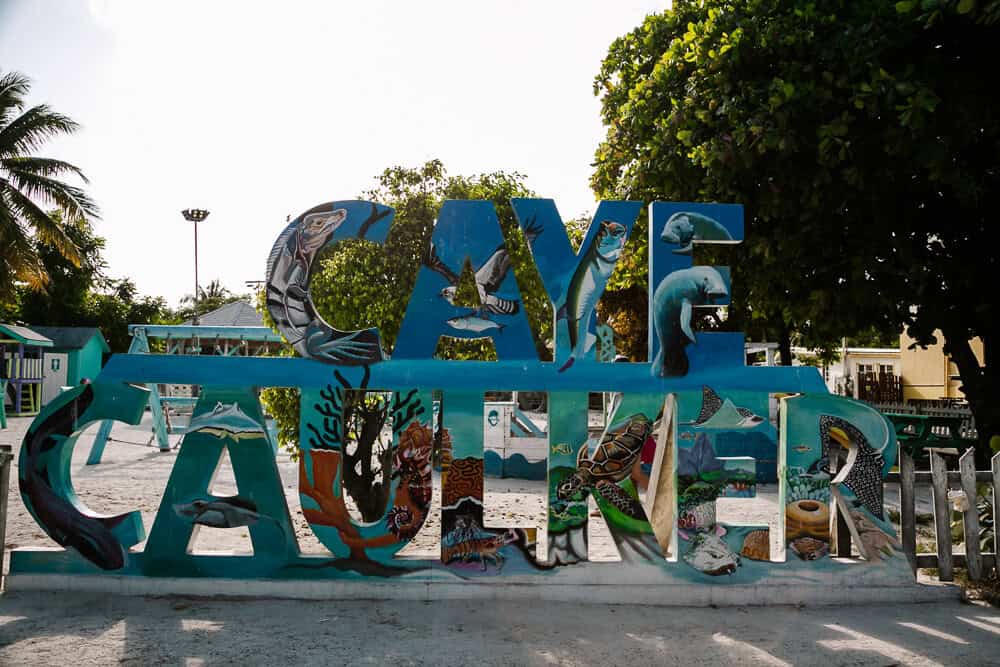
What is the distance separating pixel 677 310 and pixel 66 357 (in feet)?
117

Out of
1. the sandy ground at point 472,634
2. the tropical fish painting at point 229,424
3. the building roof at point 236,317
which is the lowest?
the sandy ground at point 472,634

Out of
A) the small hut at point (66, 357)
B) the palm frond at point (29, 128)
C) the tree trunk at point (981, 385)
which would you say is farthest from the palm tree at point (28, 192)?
the tree trunk at point (981, 385)

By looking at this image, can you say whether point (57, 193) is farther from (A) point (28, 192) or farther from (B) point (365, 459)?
(B) point (365, 459)

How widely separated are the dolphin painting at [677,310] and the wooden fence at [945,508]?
2.18 metres

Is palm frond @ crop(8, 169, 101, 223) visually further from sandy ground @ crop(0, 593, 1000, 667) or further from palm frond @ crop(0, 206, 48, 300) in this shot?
sandy ground @ crop(0, 593, 1000, 667)

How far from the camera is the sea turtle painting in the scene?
6.72 metres

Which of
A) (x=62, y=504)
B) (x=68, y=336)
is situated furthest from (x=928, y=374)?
(x=68, y=336)

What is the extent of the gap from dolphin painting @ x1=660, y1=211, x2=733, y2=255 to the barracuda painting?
0.06 feet

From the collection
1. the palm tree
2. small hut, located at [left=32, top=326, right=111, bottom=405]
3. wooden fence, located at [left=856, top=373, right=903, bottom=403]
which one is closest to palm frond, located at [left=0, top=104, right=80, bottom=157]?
the palm tree

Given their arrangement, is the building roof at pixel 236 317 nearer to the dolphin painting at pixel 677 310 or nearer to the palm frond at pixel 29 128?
the palm frond at pixel 29 128

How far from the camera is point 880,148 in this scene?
9047 mm

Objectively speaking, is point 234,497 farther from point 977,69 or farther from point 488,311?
point 977,69

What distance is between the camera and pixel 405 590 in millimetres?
6594

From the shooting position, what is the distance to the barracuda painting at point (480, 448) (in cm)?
664
